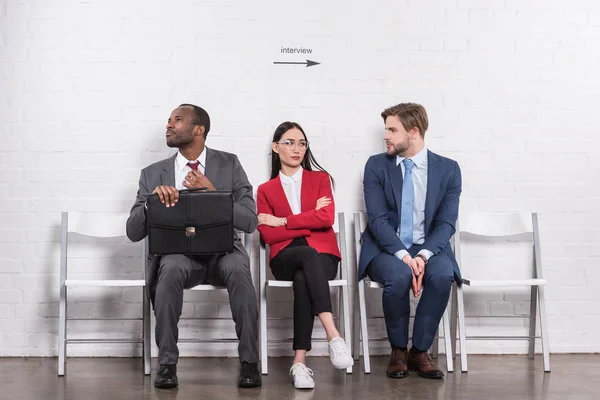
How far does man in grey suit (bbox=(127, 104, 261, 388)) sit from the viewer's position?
3666mm

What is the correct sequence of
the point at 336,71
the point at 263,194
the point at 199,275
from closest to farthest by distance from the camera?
1. the point at 199,275
2. the point at 263,194
3. the point at 336,71

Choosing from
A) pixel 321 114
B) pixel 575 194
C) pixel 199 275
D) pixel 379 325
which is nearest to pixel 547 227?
pixel 575 194

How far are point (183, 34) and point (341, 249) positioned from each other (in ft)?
4.98

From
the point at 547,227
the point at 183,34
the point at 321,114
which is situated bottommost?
the point at 547,227

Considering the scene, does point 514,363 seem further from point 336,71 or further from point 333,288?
point 336,71

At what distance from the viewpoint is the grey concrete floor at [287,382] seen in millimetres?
3477

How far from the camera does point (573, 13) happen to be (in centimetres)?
466

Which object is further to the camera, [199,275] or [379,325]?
[379,325]

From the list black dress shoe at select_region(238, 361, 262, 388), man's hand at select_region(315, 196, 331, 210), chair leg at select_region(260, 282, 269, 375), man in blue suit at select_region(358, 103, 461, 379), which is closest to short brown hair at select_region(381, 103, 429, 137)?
man in blue suit at select_region(358, 103, 461, 379)

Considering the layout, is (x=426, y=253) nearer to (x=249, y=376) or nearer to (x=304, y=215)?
(x=304, y=215)

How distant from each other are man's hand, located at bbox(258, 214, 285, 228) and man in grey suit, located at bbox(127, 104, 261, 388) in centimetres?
8

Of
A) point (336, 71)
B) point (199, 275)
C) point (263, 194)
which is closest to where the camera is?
point (199, 275)

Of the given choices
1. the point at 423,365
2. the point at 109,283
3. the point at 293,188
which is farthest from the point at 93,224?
the point at 423,365

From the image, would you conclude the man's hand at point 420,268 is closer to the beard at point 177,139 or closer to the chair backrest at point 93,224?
the beard at point 177,139
